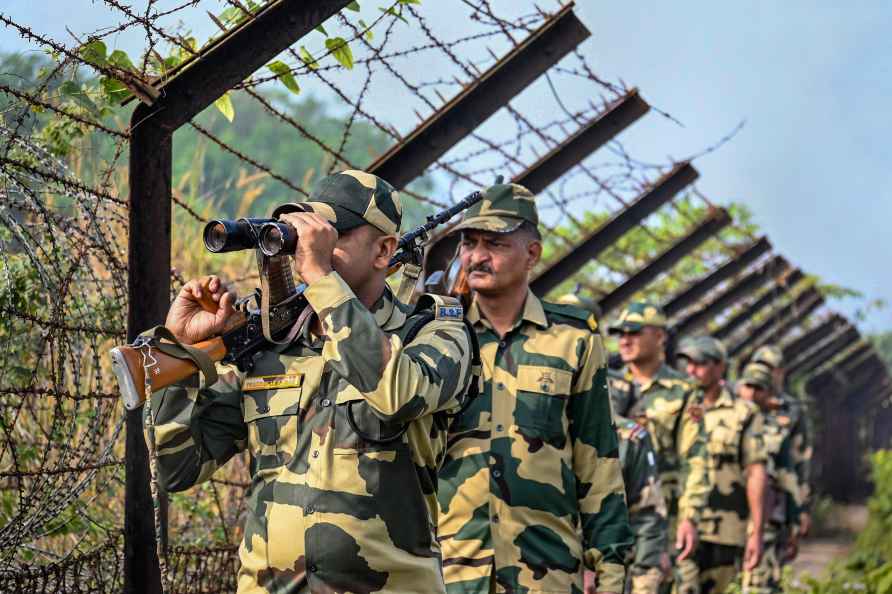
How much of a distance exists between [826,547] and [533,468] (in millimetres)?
15160

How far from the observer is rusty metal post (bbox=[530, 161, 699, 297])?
7.80 metres

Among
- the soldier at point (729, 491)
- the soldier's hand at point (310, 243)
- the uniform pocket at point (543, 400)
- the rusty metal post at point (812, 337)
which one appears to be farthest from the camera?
the rusty metal post at point (812, 337)

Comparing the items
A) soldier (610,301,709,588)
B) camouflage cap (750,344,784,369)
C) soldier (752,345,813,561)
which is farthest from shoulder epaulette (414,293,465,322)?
camouflage cap (750,344,784,369)

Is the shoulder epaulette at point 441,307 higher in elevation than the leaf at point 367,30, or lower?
lower

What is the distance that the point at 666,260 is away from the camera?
9383 mm

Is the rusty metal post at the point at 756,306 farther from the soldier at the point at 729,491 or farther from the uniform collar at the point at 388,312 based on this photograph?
the uniform collar at the point at 388,312

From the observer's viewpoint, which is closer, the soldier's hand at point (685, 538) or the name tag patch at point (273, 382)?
the name tag patch at point (273, 382)

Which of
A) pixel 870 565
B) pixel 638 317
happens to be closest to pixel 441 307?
pixel 638 317

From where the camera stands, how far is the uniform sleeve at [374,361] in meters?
2.96

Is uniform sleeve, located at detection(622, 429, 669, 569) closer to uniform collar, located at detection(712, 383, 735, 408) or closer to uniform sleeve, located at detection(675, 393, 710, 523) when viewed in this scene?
uniform sleeve, located at detection(675, 393, 710, 523)

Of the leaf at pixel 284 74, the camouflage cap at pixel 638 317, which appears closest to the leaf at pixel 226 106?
the leaf at pixel 284 74

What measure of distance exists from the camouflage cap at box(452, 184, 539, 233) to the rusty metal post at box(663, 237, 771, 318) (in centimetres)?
592

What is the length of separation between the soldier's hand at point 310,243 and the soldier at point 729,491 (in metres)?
5.61

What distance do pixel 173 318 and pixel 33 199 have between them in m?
0.67
